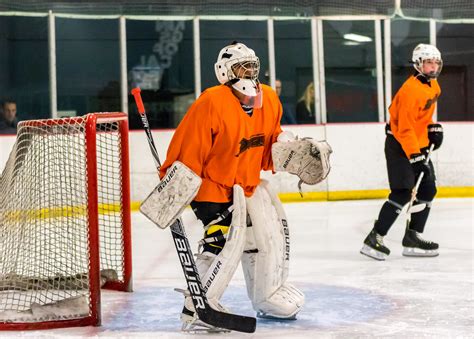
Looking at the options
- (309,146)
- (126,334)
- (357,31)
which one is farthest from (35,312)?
(357,31)

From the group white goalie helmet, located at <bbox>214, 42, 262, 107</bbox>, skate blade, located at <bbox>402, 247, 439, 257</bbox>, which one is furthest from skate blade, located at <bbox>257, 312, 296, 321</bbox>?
skate blade, located at <bbox>402, 247, 439, 257</bbox>

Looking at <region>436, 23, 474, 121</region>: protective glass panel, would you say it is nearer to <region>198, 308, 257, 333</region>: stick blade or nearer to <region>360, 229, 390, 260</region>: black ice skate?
<region>360, 229, 390, 260</region>: black ice skate

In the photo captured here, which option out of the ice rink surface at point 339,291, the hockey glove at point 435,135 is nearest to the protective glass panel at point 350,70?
the ice rink surface at point 339,291

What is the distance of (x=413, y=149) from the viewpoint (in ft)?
16.4

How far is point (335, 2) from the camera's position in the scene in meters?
8.84

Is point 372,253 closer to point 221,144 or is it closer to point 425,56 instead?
point 425,56

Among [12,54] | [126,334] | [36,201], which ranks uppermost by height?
[12,54]

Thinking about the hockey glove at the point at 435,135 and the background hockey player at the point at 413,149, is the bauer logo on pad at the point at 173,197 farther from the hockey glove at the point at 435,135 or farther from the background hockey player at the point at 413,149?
the hockey glove at the point at 435,135

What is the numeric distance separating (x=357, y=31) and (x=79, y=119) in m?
5.64

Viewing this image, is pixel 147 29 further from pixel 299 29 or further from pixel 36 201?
pixel 36 201

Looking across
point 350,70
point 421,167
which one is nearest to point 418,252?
point 421,167

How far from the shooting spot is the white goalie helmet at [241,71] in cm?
349

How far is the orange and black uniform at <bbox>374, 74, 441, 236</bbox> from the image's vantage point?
5.02m

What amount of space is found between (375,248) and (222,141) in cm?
193
